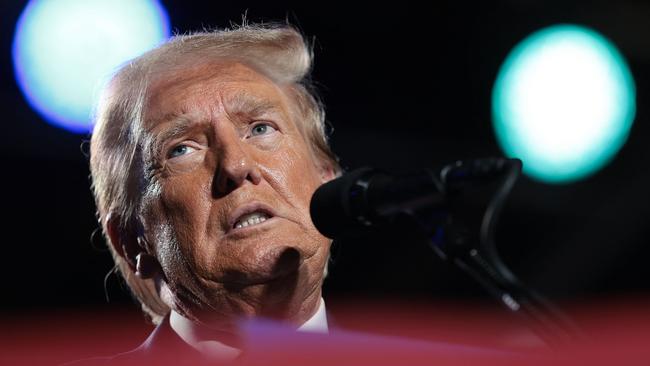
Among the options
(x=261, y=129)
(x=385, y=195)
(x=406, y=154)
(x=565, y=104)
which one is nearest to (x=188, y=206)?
(x=261, y=129)

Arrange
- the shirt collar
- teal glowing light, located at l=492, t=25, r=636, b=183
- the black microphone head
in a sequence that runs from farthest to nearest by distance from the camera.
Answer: teal glowing light, located at l=492, t=25, r=636, b=183 < the shirt collar < the black microphone head

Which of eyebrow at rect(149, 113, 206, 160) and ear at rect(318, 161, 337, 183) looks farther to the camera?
ear at rect(318, 161, 337, 183)

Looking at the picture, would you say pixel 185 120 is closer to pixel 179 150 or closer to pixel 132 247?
pixel 179 150

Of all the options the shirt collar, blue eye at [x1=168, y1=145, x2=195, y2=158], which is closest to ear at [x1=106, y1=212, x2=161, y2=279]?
the shirt collar

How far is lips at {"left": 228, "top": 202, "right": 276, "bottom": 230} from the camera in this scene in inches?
77.4

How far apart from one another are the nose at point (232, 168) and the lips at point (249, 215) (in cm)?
6

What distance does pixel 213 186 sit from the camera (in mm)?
2021

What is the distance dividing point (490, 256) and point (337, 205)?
32 cm

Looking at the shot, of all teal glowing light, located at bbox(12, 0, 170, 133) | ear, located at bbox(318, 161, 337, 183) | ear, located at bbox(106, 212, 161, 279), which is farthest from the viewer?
teal glowing light, located at bbox(12, 0, 170, 133)

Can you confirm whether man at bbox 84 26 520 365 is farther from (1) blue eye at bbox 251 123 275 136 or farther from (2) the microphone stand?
(2) the microphone stand

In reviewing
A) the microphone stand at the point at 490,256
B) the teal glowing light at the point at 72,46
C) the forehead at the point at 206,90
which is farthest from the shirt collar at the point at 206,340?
the teal glowing light at the point at 72,46

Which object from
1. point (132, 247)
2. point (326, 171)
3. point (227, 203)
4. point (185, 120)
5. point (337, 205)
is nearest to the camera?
point (337, 205)

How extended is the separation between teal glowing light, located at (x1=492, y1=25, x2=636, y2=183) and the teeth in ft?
8.93

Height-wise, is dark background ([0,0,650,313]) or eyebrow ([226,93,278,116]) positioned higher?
eyebrow ([226,93,278,116])
